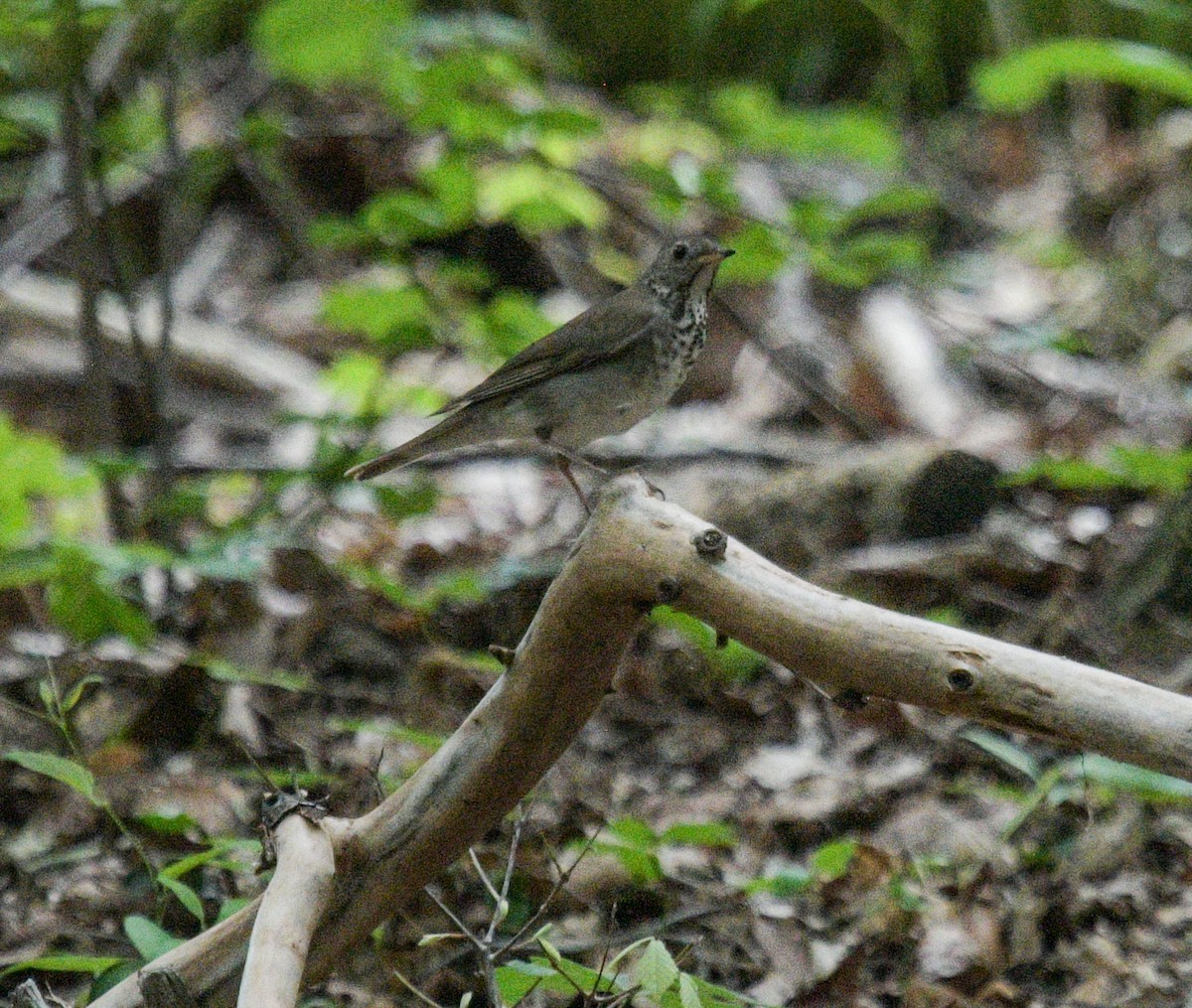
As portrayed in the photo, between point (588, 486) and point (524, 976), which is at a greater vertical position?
point (524, 976)

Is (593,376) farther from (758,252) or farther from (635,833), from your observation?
Result: (758,252)

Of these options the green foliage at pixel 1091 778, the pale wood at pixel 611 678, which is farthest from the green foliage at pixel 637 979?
the green foliage at pixel 1091 778

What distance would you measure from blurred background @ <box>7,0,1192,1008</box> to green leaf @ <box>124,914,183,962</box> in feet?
0.05

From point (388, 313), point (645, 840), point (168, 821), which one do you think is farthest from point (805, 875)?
point (388, 313)

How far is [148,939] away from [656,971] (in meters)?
1.04

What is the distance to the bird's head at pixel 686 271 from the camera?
13.0 feet

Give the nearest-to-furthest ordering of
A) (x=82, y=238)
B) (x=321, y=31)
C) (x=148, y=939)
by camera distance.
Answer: (x=148, y=939) < (x=82, y=238) < (x=321, y=31)

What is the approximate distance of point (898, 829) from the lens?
3936 millimetres

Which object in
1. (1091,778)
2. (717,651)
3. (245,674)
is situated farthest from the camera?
(717,651)

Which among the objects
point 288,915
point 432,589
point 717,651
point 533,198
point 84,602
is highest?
point 288,915

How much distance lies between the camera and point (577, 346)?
384cm

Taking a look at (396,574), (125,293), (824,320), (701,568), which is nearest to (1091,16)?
(824,320)

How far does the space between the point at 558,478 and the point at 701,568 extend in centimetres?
474

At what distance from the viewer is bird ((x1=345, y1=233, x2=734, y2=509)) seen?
Result: 12.5 feet
